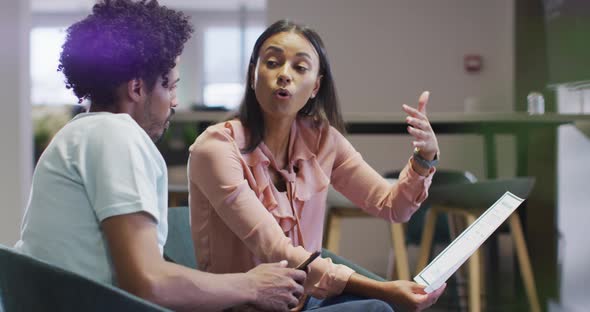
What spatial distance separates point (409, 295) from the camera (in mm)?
1385

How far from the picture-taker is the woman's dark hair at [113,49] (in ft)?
4.13

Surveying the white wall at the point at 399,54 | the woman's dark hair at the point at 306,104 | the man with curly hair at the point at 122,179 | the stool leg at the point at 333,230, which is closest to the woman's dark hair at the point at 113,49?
the man with curly hair at the point at 122,179

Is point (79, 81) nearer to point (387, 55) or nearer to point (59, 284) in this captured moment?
point (59, 284)

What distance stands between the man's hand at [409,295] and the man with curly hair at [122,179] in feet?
0.56

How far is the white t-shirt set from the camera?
1.11 metres

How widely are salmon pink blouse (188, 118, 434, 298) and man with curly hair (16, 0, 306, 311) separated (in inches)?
5.4

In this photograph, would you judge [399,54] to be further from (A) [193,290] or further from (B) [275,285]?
(A) [193,290]

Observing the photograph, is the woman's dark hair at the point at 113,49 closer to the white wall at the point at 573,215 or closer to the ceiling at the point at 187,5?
the white wall at the point at 573,215

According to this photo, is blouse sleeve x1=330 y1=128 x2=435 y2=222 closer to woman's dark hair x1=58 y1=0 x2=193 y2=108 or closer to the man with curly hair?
the man with curly hair

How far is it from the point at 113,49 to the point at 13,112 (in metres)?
2.88

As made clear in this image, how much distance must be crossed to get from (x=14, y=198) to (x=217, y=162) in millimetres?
2753

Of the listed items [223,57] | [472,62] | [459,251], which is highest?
[223,57]

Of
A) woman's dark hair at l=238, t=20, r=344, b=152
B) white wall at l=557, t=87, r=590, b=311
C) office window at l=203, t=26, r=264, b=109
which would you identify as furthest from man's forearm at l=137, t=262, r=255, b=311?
office window at l=203, t=26, r=264, b=109

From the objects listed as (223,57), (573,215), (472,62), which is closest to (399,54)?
(472,62)
